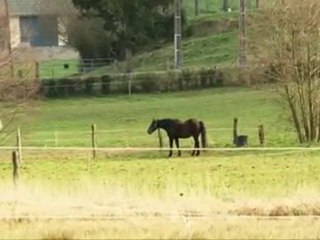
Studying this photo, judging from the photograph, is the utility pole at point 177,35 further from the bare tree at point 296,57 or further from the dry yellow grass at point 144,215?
the dry yellow grass at point 144,215

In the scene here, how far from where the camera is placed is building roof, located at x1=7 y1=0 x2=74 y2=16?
7925cm

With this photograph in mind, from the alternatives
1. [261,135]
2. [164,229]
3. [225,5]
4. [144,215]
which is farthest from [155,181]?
[225,5]

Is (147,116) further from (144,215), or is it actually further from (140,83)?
(144,215)

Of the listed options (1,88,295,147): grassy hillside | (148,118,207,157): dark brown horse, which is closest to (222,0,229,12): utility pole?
(1,88,295,147): grassy hillside

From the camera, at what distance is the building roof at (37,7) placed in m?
79.2

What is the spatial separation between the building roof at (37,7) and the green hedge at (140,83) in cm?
1963

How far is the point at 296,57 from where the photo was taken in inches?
1302

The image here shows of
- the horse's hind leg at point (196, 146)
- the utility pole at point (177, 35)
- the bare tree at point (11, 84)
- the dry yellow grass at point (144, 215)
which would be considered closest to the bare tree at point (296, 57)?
the horse's hind leg at point (196, 146)

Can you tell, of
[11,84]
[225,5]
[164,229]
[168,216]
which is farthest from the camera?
[225,5]

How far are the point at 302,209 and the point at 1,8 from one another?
3597 centimetres

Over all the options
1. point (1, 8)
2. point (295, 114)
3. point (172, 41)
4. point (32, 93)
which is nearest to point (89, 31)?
point (172, 41)

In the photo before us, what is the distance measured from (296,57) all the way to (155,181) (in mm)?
15191

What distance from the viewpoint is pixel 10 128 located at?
4006cm

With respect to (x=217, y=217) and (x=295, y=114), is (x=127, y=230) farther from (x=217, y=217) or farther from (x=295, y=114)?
(x=295, y=114)
